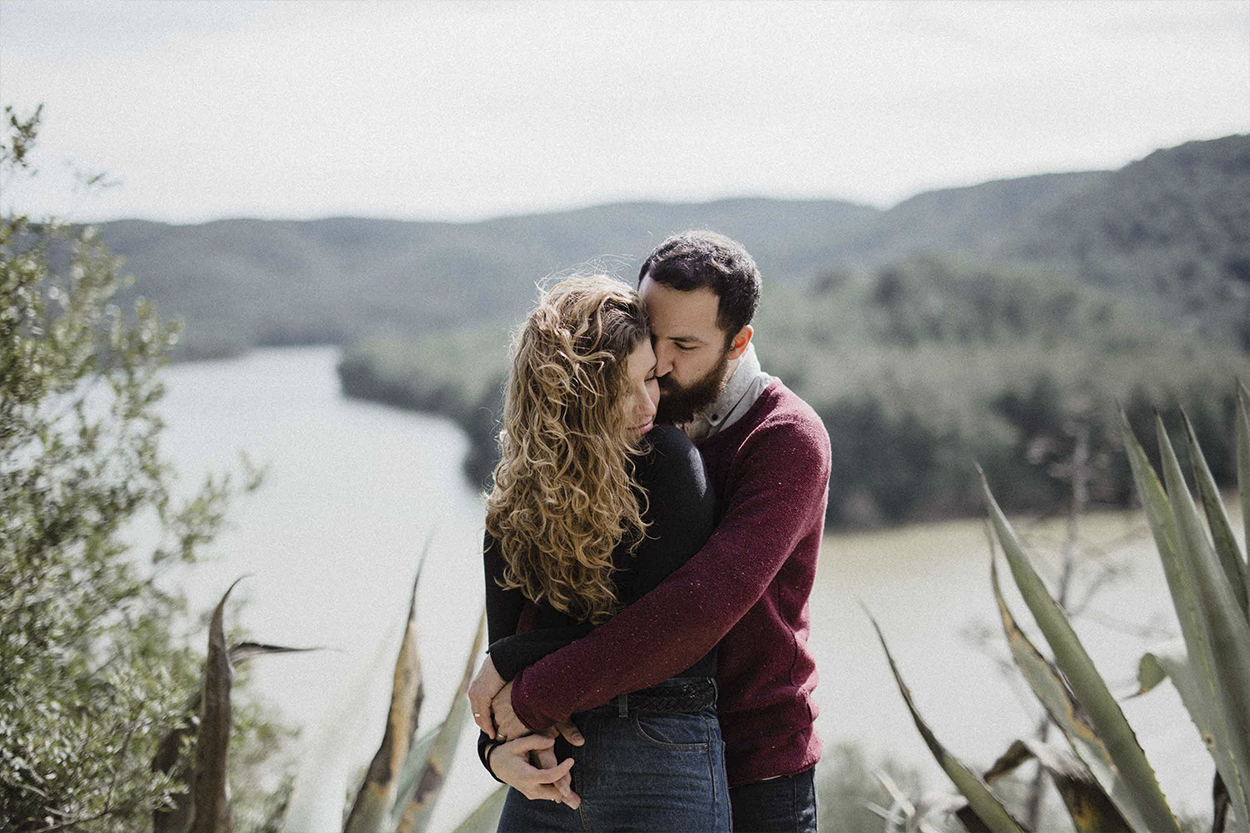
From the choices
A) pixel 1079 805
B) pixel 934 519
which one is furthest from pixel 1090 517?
pixel 1079 805

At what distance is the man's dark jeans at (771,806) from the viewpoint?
118cm

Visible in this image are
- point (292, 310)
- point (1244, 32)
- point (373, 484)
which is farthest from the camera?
point (373, 484)

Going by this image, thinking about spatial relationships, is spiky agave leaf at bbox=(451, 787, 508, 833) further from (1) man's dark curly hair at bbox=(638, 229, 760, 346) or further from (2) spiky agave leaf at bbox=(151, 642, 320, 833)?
(1) man's dark curly hair at bbox=(638, 229, 760, 346)

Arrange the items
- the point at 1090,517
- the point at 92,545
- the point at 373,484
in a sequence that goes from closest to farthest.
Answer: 1. the point at 92,545
2. the point at 1090,517
3. the point at 373,484

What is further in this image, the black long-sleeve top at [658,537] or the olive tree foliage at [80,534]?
the olive tree foliage at [80,534]

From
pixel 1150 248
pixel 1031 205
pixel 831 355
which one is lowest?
pixel 831 355

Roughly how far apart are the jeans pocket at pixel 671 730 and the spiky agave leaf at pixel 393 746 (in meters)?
0.63

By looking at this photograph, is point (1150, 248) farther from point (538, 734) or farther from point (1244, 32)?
point (538, 734)

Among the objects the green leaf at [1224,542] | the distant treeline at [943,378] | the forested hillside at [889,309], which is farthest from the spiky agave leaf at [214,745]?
the distant treeline at [943,378]

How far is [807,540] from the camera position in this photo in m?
1.21

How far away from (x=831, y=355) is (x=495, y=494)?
16.5 m

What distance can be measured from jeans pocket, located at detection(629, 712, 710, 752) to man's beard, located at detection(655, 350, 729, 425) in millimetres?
380

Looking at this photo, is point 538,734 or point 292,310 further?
point 292,310

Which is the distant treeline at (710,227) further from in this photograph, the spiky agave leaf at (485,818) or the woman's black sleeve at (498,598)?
the spiky agave leaf at (485,818)
